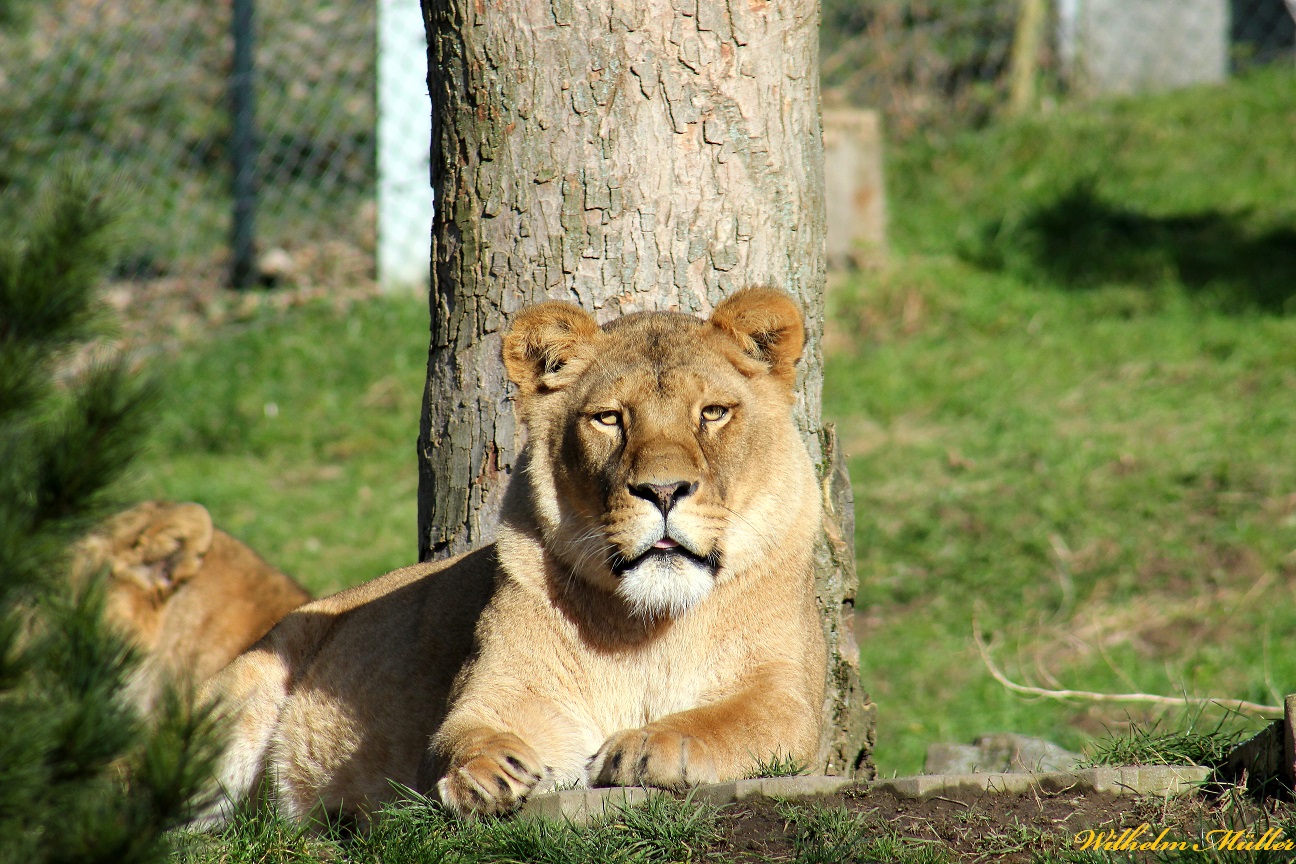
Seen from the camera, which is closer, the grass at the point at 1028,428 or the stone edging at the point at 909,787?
the stone edging at the point at 909,787


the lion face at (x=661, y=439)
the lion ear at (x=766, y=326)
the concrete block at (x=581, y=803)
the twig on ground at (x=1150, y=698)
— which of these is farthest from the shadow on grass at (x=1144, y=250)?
the concrete block at (x=581, y=803)

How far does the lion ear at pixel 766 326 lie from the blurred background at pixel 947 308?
8.15ft

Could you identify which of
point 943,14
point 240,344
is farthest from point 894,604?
point 943,14

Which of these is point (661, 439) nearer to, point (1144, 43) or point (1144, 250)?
point (1144, 250)

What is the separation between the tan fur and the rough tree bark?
1405 mm

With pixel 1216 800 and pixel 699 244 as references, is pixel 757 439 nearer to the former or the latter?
pixel 699 244

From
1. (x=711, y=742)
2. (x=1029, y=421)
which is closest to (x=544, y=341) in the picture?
(x=711, y=742)

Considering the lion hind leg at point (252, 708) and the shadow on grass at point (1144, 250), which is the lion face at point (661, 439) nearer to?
the lion hind leg at point (252, 708)

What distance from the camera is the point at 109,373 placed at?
6.92 ft

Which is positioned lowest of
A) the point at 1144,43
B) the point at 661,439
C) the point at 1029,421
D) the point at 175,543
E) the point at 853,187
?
the point at 175,543

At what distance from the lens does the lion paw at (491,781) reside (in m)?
3.18

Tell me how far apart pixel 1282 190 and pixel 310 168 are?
7736mm

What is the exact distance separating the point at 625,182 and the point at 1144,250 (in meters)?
7.23

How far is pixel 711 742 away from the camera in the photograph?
131 inches
